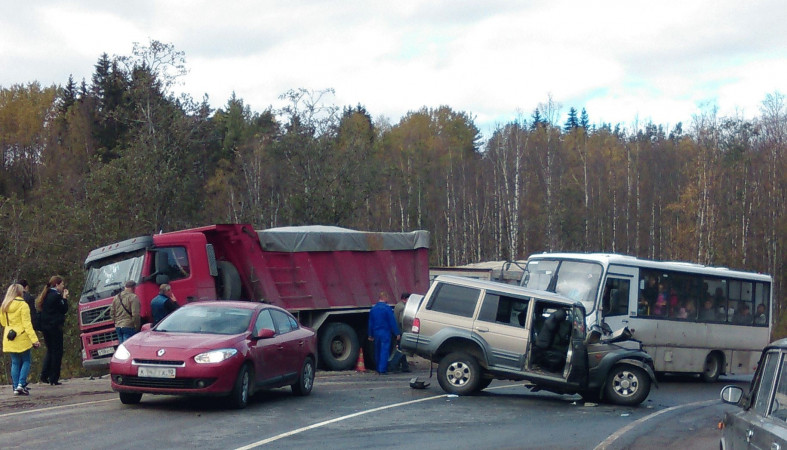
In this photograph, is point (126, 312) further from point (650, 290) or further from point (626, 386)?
point (650, 290)

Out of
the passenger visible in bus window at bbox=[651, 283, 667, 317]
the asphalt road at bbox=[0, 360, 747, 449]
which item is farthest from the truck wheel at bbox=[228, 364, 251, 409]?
the passenger visible in bus window at bbox=[651, 283, 667, 317]

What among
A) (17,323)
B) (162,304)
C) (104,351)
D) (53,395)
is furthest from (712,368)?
(17,323)

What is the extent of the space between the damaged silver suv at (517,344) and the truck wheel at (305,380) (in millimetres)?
1754

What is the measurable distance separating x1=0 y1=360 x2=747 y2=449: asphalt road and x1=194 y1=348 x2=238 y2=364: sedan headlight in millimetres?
730

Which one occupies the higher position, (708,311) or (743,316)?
(708,311)

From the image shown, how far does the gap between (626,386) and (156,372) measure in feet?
26.7

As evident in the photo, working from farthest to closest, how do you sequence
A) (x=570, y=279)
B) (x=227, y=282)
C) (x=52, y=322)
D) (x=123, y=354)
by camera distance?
(x=570, y=279) → (x=227, y=282) → (x=52, y=322) → (x=123, y=354)

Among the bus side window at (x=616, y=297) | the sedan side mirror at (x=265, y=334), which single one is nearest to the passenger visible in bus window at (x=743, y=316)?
the bus side window at (x=616, y=297)

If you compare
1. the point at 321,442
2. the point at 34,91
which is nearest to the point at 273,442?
the point at 321,442

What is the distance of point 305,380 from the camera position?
589 inches

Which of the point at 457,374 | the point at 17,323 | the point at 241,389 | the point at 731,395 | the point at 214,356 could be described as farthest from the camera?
the point at 457,374

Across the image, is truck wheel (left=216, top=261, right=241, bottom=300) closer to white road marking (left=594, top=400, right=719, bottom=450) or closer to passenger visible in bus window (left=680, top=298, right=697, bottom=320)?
white road marking (left=594, top=400, right=719, bottom=450)

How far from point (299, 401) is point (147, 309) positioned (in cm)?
480

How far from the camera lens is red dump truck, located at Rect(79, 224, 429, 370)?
17969mm
